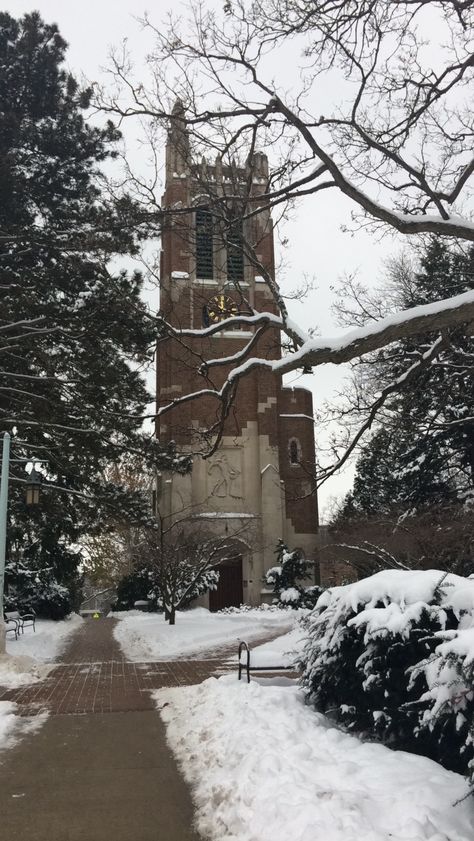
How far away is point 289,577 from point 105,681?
22.0 metres

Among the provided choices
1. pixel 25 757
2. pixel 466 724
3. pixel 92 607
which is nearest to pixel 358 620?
pixel 466 724

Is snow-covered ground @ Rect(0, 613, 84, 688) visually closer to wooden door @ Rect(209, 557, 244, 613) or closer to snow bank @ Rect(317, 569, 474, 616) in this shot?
snow bank @ Rect(317, 569, 474, 616)

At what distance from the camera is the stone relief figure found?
35.0m

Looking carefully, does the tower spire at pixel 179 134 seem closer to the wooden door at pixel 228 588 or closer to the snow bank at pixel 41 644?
the snow bank at pixel 41 644

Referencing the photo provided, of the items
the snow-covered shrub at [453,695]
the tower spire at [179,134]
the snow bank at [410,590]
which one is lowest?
the snow-covered shrub at [453,695]

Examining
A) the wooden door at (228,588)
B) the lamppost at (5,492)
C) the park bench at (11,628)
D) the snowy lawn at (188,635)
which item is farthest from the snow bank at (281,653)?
the wooden door at (228,588)

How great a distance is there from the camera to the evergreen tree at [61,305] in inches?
562

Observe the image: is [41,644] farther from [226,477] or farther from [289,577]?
[226,477]

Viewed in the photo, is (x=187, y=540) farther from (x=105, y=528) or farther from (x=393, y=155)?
(x=393, y=155)

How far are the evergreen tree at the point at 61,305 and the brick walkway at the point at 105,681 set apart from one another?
12.2 ft

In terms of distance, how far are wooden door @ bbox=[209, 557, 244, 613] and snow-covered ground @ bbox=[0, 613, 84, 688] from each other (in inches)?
332

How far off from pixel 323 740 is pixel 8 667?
801 centimetres

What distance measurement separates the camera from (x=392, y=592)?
580 cm

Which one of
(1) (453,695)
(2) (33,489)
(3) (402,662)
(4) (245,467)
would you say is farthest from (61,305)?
(4) (245,467)
